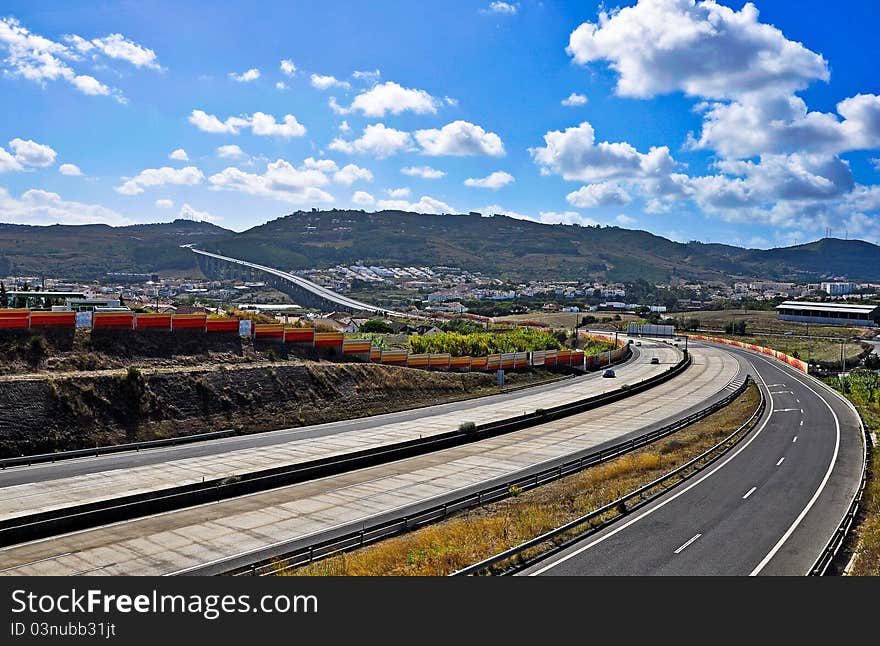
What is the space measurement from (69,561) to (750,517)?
2182 centimetres

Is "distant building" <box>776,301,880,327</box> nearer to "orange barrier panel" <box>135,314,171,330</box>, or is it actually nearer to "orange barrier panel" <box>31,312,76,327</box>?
"orange barrier panel" <box>135,314,171,330</box>

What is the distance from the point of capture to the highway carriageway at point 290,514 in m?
21.2

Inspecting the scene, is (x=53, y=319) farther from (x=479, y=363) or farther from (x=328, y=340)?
(x=479, y=363)

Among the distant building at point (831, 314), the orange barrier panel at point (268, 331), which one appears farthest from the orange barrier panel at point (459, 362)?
the distant building at point (831, 314)

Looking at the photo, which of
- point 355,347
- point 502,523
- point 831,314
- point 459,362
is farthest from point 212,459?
point 831,314

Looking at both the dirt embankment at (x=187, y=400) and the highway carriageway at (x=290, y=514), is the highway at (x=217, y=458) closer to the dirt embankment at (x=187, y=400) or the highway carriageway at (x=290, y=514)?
the dirt embankment at (x=187, y=400)

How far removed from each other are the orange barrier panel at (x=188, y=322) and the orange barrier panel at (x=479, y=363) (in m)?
27.5

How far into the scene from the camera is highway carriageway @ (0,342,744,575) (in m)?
21.2
